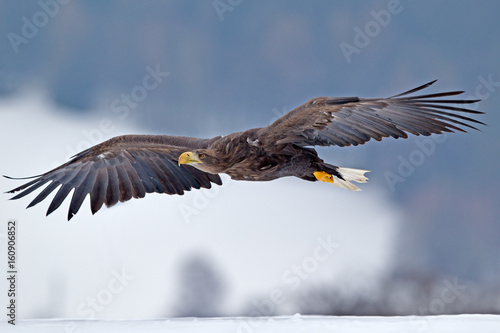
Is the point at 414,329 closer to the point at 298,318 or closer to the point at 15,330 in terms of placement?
the point at 298,318

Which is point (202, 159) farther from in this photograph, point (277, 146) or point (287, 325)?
point (287, 325)

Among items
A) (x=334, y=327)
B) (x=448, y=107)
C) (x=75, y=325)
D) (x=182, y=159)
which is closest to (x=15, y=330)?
(x=75, y=325)

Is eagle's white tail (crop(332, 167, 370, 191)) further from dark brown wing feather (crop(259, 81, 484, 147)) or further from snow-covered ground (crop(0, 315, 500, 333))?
snow-covered ground (crop(0, 315, 500, 333))

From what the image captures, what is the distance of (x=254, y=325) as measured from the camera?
4004 millimetres

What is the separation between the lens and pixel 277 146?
120 inches

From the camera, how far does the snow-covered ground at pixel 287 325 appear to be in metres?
3.72

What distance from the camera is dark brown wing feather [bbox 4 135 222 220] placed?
378 cm

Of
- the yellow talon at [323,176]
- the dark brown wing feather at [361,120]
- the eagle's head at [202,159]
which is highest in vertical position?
the dark brown wing feather at [361,120]

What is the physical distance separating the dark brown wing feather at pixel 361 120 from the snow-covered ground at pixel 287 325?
4.84ft

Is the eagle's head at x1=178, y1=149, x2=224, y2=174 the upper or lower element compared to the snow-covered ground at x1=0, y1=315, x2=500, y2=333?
upper

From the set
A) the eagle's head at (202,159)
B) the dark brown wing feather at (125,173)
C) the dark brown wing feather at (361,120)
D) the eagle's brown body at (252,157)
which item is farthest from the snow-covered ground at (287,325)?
the dark brown wing feather at (361,120)

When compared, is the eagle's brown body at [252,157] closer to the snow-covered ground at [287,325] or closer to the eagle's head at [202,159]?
the eagle's head at [202,159]

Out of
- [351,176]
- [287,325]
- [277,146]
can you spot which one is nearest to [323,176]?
[351,176]

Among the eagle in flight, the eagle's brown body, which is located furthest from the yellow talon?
the eagle's brown body
